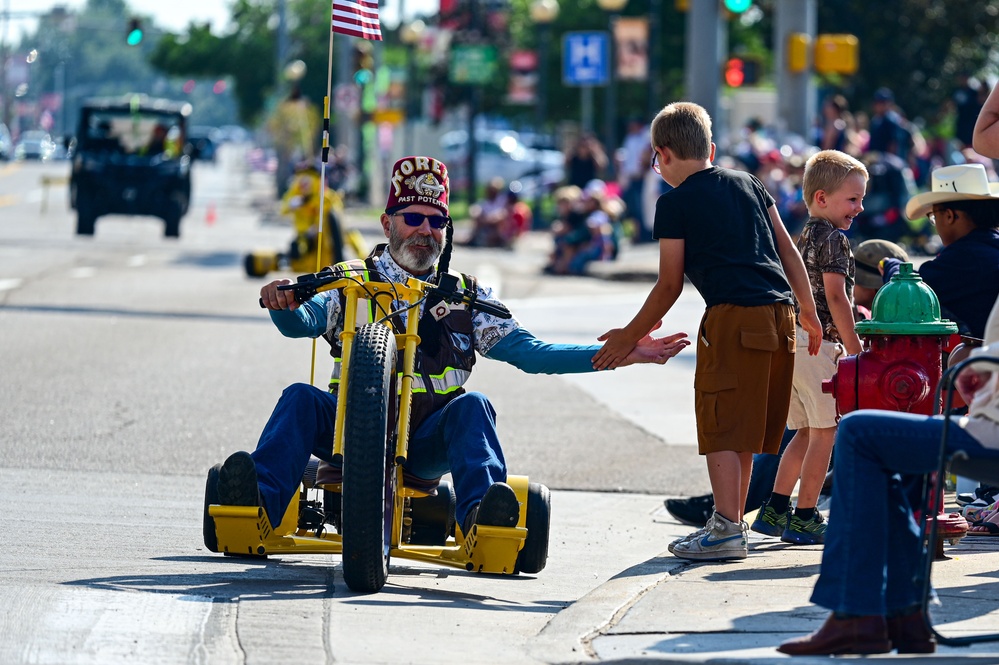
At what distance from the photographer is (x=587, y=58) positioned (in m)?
33.1

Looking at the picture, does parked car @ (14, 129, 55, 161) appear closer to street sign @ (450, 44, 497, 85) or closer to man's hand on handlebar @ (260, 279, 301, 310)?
street sign @ (450, 44, 497, 85)

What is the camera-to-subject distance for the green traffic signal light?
79.9 ft

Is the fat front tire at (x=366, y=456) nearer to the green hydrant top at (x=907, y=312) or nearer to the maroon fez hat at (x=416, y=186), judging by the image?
the maroon fez hat at (x=416, y=186)

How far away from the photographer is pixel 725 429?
21.8ft

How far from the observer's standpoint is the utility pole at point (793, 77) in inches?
1045

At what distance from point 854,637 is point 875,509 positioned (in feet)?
1.19

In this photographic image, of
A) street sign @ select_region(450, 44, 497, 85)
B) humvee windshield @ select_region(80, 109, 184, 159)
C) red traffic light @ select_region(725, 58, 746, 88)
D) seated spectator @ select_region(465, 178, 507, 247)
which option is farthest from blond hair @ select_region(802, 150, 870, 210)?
street sign @ select_region(450, 44, 497, 85)

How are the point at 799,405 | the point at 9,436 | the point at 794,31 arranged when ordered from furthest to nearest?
1. the point at 794,31
2. the point at 9,436
3. the point at 799,405

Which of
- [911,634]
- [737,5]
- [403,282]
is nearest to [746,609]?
[911,634]

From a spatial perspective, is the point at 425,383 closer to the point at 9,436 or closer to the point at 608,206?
the point at 9,436

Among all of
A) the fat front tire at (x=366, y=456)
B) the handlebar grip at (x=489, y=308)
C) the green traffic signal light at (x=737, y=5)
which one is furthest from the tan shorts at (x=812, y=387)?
the green traffic signal light at (x=737, y=5)

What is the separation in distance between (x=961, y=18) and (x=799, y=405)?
112 ft

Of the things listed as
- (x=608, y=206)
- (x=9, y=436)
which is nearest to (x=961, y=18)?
(x=608, y=206)

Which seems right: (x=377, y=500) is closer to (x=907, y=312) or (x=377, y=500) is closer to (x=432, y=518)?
(x=432, y=518)
